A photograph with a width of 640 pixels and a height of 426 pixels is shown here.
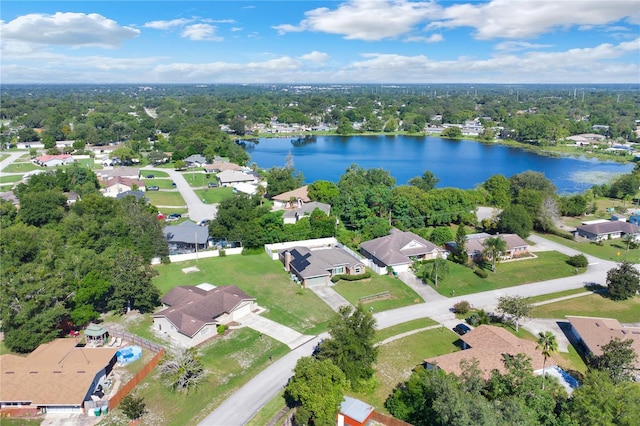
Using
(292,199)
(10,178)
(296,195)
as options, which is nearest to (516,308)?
(292,199)

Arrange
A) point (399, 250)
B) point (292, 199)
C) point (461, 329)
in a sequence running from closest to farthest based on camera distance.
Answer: point (461, 329)
point (399, 250)
point (292, 199)

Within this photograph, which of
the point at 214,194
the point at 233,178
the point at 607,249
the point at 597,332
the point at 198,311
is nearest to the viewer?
the point at 597,332

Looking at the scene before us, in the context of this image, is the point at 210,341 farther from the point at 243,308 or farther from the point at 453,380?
the point at 453,380

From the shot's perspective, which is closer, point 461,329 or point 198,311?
point 461,329

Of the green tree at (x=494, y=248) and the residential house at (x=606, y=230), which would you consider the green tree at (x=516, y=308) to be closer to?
the green tree at (x=494, y=248)

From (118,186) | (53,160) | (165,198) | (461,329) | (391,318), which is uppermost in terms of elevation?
(53,160)

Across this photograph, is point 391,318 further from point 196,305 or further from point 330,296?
point 196,305

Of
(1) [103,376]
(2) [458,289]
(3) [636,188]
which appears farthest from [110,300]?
(3) [636,188]
